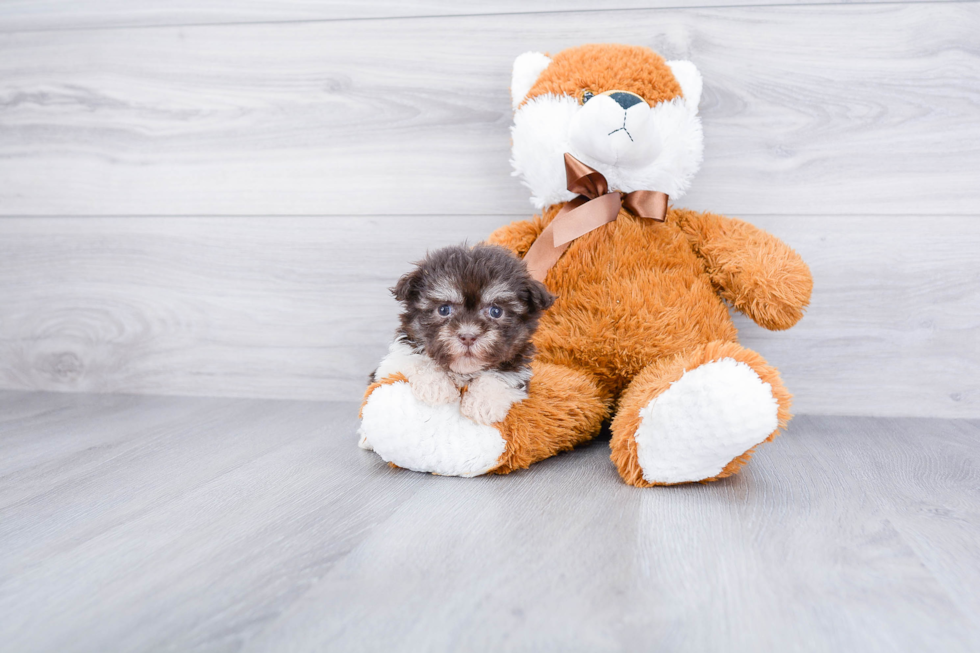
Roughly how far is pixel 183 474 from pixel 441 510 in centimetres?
42

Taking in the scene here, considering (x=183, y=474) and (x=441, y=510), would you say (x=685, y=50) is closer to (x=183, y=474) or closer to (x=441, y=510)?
(x=441, y=510)

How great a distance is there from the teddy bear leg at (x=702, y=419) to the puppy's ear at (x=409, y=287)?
0.34 m

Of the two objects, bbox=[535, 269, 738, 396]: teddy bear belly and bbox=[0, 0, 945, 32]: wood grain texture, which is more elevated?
bbox=[0, 0, 945, 32]: wood grain texture

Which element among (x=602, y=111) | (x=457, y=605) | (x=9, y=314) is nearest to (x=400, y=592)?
(x=457, y=605)

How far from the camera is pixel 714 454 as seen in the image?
0.82 m

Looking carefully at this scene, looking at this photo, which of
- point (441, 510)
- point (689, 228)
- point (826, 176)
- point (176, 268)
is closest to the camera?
point (441, 510)

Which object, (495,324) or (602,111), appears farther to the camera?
(602,111)

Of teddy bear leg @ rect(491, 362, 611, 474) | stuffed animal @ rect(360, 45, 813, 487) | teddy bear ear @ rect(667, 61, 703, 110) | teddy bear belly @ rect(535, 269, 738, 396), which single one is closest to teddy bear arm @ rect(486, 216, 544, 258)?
stuffed animal @ rect(360, 45, 813, 487)

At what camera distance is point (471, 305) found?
850mm

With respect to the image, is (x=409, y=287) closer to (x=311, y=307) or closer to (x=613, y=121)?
(x=613, y=121)

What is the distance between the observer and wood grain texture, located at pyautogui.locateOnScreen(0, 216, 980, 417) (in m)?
1.24

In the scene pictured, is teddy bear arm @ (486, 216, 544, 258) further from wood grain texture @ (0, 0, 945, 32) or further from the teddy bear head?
wood grain texture @ (0, 0, 945, 32)

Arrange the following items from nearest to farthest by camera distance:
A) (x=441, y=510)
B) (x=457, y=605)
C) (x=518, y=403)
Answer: (x=457, y=605) → (x=441, y=510) → (x=518, y=403)

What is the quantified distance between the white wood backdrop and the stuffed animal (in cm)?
21
